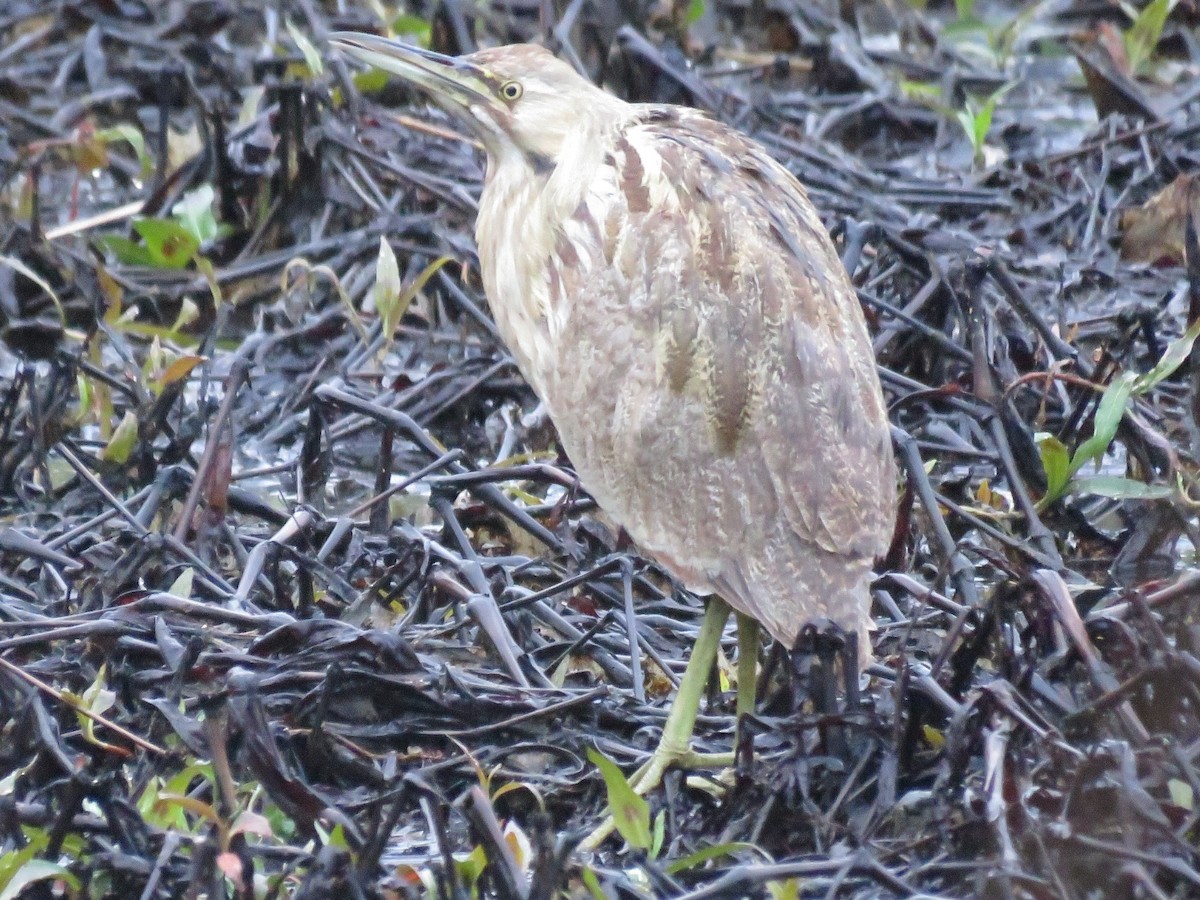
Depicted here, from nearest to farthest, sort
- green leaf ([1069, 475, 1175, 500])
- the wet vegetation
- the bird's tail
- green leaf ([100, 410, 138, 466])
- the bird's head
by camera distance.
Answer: the wet vegetation < the bird's tail < the bird's head < green leaf ([1069, 475, 1175, 500]) < green leaf ([100, 410, 138, 466])

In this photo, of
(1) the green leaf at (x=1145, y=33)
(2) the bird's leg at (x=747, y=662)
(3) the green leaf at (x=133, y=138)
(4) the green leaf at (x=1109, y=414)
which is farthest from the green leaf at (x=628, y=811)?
(1) the green leaf at (x=1145, y=33)

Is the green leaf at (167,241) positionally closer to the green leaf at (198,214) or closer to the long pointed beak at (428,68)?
the green leaf at (198,214)

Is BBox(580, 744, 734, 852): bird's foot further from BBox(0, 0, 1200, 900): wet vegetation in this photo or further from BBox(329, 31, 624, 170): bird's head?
BBox(329, 31, 624, 170): bird's head

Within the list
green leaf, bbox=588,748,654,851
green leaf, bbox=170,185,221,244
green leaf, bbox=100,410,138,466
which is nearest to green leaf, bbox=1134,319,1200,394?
green leaf, bbox=588,748,654,851

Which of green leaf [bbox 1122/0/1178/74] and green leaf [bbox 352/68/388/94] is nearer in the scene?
green leaf [bbox 352/68/388/94]

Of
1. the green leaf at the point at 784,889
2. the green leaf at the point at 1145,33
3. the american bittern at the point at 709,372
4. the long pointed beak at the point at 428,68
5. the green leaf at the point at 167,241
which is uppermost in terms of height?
the long pointed beak at the point at 428,68

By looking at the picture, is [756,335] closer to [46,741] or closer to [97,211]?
[46,741]
